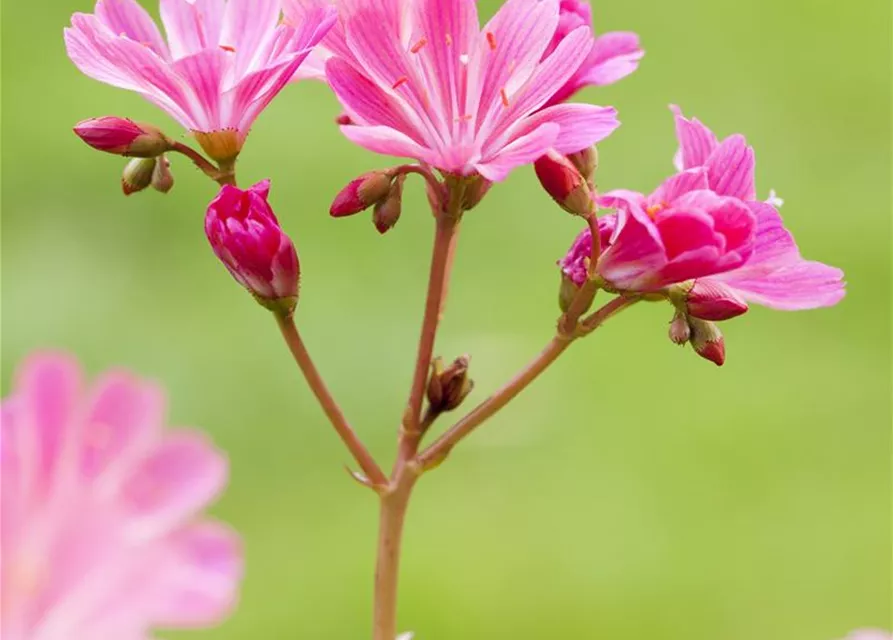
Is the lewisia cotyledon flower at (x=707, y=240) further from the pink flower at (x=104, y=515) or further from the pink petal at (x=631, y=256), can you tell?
the pink flower at (x=104, y=515)

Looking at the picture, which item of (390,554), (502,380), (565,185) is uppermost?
(565,185)

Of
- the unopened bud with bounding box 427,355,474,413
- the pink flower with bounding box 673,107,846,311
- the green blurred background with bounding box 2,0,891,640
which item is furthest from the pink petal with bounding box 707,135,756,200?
the green blurred background with bounding box 2,0,891,640

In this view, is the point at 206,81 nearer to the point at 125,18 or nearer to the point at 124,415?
the point at 125,18

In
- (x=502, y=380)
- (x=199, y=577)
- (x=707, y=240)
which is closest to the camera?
(x=199, y=577)

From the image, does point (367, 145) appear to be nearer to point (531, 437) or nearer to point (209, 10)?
point (209, 10)

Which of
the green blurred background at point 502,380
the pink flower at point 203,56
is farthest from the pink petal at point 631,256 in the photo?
the green blurred background at point 502,380

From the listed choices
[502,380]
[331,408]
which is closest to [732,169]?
[331,408]

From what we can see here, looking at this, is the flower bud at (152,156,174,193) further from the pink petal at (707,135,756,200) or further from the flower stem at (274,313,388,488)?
the pink petal at (707,135,756,200)

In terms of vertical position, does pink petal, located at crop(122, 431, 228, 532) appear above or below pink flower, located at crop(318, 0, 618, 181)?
below
